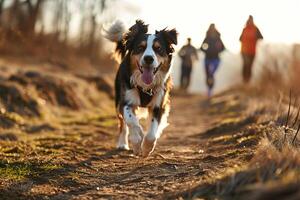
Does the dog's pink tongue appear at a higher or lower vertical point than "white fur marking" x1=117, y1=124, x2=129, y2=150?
higher

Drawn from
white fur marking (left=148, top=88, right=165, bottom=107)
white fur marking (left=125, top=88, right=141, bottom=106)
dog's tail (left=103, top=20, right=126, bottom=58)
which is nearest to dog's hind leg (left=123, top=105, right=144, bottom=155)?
white fur marking (left=125, top=88, right=141, bottom=106)

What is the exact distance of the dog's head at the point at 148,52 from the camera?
23.2ft

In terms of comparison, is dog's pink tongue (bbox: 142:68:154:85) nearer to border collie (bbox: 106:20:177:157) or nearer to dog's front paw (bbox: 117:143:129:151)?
border collie (bbox: 106:20:177:157)

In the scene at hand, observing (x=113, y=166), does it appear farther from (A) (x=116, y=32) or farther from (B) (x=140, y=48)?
(A) (x=116, y=32)

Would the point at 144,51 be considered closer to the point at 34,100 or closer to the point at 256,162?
the point at 256,162

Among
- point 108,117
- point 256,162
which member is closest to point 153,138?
point 256,162

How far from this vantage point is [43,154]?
695cm

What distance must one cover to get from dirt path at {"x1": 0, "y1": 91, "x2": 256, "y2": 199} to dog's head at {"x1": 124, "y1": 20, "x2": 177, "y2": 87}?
1.00 m

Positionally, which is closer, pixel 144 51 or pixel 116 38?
pixel 144 51

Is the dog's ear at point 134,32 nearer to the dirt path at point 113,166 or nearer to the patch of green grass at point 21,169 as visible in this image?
the dirt path at point 113,166

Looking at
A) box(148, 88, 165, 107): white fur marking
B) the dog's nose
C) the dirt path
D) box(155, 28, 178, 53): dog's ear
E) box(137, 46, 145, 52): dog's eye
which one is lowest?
the dirt path

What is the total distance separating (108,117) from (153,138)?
6.75m

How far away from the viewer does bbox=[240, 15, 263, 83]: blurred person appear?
13828 millimetres

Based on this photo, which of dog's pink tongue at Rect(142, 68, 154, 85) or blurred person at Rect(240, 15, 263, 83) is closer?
dog's pink tongue at Rect(142, 68, 154, 85)
